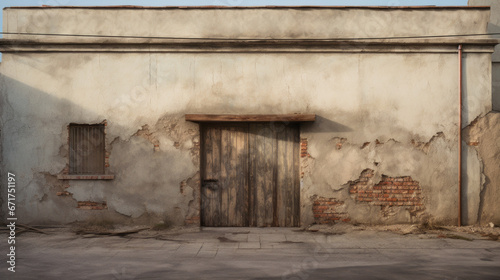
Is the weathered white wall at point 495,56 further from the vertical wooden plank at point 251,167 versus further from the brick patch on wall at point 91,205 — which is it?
the brick patch on wall at point 91,205

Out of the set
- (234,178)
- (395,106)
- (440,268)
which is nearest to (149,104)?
(234,178)

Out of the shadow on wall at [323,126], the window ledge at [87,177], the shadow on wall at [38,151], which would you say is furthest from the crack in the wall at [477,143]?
the shadow on wall at [38,151]

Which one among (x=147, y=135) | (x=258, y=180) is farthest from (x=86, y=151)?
(x=258, y=180)

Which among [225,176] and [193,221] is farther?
[225,176]

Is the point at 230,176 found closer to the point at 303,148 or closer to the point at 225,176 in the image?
the point at 225,176

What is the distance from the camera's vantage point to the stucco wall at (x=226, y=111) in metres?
7.98

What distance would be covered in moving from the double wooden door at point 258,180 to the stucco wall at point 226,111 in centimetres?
30

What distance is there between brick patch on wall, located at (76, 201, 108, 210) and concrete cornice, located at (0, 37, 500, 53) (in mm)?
3047

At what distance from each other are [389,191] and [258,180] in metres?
2.60

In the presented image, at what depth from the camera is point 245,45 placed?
803 centimetres

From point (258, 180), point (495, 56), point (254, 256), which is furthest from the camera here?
point (495, 56)

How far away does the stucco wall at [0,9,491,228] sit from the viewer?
798cm

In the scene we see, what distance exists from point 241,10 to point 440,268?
5.80m

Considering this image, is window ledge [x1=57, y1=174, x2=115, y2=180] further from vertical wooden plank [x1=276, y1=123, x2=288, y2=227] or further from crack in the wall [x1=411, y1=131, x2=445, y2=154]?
crack in the wall [x1=411, y1=131, x2=445, y2=154]
